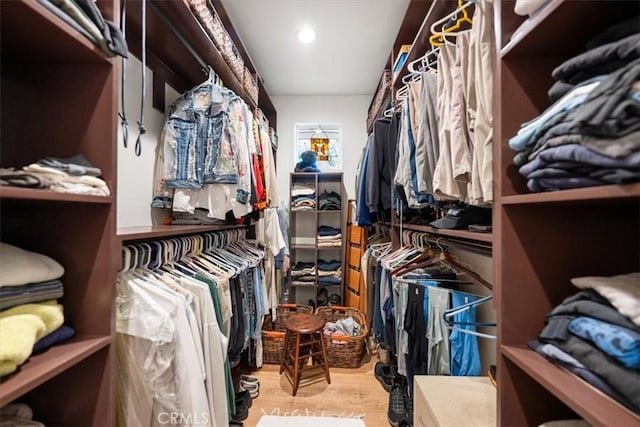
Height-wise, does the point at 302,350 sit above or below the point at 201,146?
below

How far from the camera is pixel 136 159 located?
4.87 ft

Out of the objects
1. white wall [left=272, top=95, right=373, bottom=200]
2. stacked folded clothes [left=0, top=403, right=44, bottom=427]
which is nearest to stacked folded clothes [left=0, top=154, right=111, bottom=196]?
stacked folded clothes [left=0, top=403, right=44, bottom=427]

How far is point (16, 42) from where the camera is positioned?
67 centimetres

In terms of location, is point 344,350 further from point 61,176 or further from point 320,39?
point 320,39

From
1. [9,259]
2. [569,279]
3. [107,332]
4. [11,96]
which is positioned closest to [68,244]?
[9,259]

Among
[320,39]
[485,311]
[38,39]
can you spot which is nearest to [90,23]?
[38,39]

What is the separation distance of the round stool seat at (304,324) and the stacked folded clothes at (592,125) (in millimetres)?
1821

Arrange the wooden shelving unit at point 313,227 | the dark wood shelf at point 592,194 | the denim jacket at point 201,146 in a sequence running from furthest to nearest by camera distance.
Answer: the wooden shelving unit at point 313,227
the denim jacket at point 201,146
the dark wood shelf at point 592,194

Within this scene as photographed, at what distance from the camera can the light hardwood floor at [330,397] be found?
183 centimetres

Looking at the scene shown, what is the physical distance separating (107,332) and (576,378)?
3.54 ft

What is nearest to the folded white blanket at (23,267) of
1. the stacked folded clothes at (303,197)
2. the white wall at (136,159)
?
the white wall at (136,159)

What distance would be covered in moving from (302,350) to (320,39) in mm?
2486

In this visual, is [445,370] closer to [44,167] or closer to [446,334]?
[446,334]

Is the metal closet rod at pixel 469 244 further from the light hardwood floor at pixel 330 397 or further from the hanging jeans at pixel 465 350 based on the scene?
the light hardwood floor at pixel 330 397
